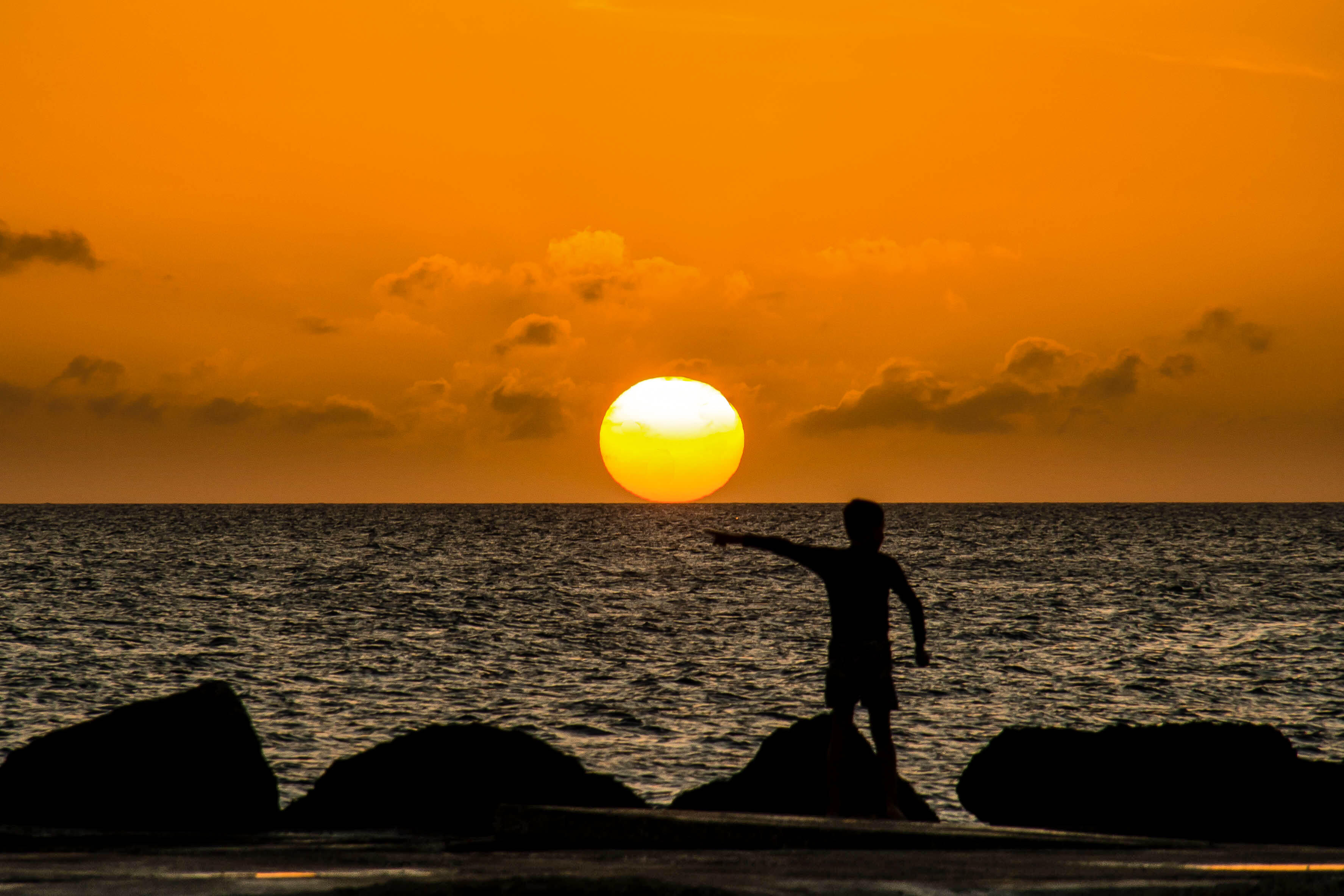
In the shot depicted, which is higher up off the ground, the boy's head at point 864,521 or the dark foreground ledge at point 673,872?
the boy's head at point 864,521

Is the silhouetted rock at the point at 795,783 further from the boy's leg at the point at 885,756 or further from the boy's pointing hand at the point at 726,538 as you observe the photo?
the boy's pointing hand at the point at 726,538

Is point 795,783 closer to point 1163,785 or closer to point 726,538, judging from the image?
point 1163,785

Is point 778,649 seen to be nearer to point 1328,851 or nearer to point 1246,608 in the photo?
point 1246,608

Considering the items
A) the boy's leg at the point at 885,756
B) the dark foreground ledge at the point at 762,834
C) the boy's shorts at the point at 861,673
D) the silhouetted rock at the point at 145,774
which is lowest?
the silhouetted rock at the point at 145,774

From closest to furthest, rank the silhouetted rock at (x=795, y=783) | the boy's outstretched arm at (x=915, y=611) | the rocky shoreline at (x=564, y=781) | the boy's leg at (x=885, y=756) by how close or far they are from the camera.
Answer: the boy's outstretched arm at (x=915, y=611) < the boy's leg at (x=885, y=756) < the rocky shoreline at (x=564, y=781) < the silhouetted rock at (x=795, y=783)

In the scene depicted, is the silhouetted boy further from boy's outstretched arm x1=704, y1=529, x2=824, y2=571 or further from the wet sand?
the wet sand

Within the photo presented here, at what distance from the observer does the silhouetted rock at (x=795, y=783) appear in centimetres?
1198

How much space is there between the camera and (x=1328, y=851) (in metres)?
6.66

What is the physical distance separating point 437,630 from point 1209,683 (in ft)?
71.9

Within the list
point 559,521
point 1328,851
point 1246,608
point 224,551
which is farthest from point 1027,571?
point 559,521

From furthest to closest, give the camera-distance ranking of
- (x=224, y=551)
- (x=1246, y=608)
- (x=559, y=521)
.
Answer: (x=559, y=521)
(x=224, y=551)
(x=1246, y=608)

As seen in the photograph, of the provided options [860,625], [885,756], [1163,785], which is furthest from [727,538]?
[1163,785]

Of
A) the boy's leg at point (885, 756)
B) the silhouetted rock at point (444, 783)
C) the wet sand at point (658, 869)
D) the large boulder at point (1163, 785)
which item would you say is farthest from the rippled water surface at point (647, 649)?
the wet sand at point (658, 869)

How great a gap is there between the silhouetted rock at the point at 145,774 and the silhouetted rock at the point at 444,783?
2.27ft
